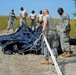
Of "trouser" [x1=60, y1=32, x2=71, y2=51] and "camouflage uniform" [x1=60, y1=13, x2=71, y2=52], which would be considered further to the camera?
"trouser" [x1=60, y1=32, x2=71, y2=51]

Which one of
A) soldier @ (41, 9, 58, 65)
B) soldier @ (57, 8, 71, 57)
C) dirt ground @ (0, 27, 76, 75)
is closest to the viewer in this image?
dirt ground @ (0, 27, 76, 75)

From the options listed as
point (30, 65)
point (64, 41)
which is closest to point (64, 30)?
point (64, 41)

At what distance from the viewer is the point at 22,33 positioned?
17.5 meters

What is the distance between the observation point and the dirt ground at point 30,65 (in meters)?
11.8

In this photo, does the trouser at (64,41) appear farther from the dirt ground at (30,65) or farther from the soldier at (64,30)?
the dirt ground at (30,65)

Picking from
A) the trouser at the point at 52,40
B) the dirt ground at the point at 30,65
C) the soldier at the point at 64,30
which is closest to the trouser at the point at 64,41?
the soldier at the point at 64,30

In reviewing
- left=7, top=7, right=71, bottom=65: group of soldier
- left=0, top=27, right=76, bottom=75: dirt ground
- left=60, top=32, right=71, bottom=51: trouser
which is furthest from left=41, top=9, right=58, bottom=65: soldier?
left=60, top=32, right=71, bottom=51: trouser

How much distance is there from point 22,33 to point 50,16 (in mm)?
4672

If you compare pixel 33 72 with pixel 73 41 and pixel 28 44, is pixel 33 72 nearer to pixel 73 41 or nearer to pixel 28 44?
pixel 28 44

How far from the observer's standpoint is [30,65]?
13.0 metres

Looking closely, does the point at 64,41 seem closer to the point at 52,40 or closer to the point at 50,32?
the point at 52,40

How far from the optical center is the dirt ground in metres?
11.8

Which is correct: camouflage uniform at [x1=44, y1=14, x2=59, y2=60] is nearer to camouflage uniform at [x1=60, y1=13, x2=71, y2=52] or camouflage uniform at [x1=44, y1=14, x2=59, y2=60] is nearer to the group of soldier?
the group of soldier

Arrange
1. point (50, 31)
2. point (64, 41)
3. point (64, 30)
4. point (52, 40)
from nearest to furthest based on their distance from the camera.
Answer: point (50, 31) → point (52, 40) → point (64, 30) → point (64, 41)
